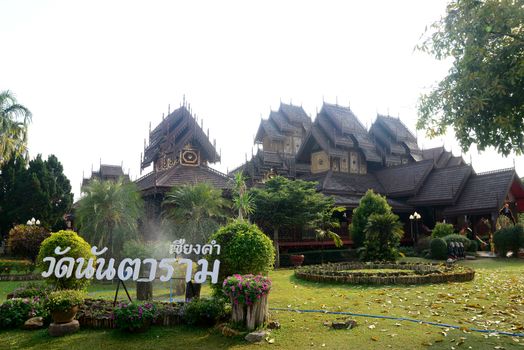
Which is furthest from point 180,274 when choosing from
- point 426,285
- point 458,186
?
point 458,186

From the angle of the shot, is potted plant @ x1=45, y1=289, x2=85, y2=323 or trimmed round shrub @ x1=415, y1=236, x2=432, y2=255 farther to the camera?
trimmed round shrub @ x1=415, y1=236, x2=432, y2=255

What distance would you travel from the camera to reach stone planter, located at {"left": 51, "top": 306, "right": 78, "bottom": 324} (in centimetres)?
825

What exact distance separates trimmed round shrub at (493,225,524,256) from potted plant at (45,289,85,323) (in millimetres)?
23180

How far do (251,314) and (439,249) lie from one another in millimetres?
19116

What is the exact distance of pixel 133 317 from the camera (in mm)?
8008

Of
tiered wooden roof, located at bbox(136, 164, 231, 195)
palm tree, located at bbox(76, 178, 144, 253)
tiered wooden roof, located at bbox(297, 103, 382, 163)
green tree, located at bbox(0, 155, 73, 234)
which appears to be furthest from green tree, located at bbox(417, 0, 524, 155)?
green tree, located at bbox(0, 155, 73, 234)

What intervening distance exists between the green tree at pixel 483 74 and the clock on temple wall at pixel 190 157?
21.2 metres

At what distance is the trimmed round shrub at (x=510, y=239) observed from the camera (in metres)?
24.0

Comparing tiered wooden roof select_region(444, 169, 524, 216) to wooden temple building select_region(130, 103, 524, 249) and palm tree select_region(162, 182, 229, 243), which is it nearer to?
wooden temple building select_region(130, 103, 524, 249)

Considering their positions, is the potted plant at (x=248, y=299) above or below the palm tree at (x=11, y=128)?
below

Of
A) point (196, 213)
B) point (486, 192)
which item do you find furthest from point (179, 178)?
point (486, 192)

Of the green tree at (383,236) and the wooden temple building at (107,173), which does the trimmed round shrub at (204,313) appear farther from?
the wooden temple building at (107,173)

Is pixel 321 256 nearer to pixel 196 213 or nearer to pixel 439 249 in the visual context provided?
pixel 439 249

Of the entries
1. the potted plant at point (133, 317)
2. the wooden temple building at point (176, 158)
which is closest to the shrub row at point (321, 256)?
the wooden temple building at point (176, 158)
